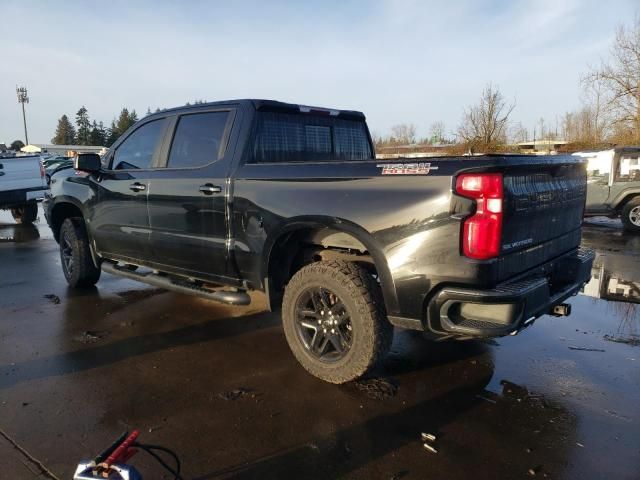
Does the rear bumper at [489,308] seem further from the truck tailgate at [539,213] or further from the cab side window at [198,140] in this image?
the cab side window at [198,140]

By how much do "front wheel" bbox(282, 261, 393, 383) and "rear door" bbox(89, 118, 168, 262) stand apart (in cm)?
188

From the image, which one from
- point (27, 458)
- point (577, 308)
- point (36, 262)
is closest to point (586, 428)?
point (577, 308)

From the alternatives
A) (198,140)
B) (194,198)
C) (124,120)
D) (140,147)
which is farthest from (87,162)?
(124,120)

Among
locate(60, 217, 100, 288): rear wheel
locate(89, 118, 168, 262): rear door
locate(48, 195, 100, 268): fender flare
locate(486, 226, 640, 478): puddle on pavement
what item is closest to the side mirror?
locate(89, 118, 168, 262): rear door

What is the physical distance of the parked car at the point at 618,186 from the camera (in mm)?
11031

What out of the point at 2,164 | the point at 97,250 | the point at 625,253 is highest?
the point at 2,164

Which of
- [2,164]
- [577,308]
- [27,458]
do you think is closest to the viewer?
[27,458]

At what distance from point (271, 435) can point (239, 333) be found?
183 centimetres

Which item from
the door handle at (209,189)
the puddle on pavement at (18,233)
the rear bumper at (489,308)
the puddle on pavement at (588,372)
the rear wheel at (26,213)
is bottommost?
the puddle on pavement at (588,372)

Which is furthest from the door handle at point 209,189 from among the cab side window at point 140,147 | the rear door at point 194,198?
the cab side window at point 140,147

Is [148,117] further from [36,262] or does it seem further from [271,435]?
[36,262]

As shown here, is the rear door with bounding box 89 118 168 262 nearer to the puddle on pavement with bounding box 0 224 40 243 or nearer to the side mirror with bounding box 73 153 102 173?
the side mirror with bounding box 73 153 102 173

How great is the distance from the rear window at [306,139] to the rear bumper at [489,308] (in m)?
1.90

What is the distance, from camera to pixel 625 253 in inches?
344
